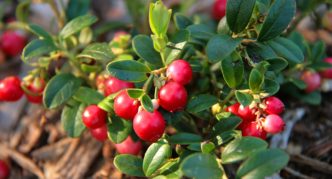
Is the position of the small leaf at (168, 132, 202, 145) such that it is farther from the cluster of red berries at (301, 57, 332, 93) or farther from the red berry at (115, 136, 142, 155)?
the cluster of red berries at (301, 57, 332, 93)

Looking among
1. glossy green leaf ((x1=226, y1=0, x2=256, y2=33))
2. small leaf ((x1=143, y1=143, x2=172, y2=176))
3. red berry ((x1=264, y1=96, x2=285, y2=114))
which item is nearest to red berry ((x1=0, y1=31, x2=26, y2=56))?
small leaf ((x1=143, y1=143, x2=172, y2=176))

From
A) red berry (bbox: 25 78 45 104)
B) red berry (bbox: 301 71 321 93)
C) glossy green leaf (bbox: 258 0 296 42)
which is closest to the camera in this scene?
glossy green leaf (bbox: 258 0 296 42)

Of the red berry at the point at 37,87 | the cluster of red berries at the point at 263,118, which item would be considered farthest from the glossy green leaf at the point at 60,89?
the cluster of red berries at the point at 263,118

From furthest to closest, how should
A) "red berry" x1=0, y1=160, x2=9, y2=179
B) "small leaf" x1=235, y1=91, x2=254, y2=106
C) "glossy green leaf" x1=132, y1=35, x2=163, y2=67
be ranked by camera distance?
1. "red berry" x1=0, y1=160, x2=9, y2=179
2. "glossy green leaf" x1=132, y1=35, x2=163, y2=67
3. "small leaf" x1=235, y1=91, x2=254, y2=106

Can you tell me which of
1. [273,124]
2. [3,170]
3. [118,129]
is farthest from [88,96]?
[273,124]

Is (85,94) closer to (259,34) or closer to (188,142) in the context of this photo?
(188,142)

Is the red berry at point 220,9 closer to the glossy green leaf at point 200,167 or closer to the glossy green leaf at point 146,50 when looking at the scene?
the glossy green leaf at point 146,50

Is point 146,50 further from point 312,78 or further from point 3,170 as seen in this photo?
point 3,170
